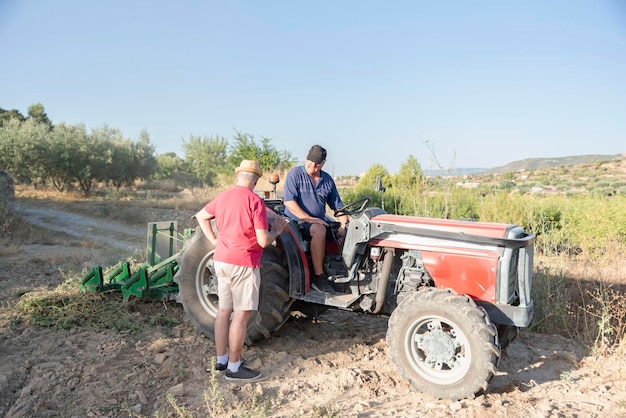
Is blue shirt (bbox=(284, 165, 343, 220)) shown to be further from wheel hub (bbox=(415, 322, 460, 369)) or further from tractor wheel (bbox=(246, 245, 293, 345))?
wheel hub (bbox=(415, 322, 460, 369))

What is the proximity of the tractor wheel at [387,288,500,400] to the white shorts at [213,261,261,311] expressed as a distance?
1.13 m

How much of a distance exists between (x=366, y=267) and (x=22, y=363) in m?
3.05

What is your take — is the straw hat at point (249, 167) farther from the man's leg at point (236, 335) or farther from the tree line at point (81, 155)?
the tree line at point (81, 155)

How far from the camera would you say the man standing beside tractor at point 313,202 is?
4352mm

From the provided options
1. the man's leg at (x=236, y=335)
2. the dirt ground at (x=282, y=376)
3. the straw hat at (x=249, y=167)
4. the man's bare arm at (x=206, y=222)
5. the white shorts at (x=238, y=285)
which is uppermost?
the straw hat at (x=249, y=167)

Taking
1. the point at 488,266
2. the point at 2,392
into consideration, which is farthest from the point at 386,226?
the point at 2,392

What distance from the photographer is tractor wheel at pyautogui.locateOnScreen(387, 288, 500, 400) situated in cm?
334

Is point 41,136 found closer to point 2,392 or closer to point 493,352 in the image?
point 2,392

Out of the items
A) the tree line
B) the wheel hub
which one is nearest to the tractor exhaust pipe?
the wheel hub

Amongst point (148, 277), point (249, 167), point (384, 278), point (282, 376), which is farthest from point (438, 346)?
point (148, 277)

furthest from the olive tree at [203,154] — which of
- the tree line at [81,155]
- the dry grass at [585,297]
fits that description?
the dry grass at [585,297]

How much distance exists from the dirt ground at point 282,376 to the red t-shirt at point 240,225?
3.20 feet

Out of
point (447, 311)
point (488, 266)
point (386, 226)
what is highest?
point (386, 226)

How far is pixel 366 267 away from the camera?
430cm
